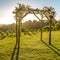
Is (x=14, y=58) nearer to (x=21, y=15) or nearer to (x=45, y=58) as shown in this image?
(x=45, y=58)

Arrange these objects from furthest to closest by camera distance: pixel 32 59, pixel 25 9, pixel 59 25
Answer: pixel 59 25 → pixel 25 9 → pixel 32 59

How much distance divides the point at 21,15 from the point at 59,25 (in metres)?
19.5

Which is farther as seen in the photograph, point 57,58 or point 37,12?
point 37,12

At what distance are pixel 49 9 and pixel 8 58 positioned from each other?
7.47 m

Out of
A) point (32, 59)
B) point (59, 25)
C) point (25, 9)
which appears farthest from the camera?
point (59, 25)

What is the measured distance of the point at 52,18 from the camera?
50.3 ft

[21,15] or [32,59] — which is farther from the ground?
[21,15]

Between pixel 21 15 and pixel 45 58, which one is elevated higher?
pixel 21 15

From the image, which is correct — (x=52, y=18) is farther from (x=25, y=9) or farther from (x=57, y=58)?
(x=57, y=58)

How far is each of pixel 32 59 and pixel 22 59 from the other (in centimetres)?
51

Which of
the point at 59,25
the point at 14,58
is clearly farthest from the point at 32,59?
the point at 59,25

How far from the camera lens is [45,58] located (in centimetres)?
961

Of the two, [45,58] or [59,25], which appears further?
[59,25]

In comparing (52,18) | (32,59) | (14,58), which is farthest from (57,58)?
(52,18)
